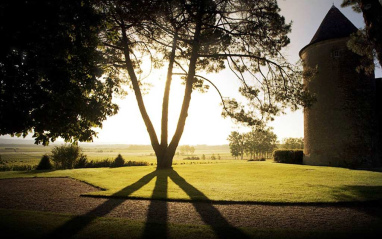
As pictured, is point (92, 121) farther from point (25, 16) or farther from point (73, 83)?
point (25, 16)

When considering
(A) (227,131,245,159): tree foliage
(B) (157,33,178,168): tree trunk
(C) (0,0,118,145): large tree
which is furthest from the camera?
(A) (227,131,245,159): tree foliage

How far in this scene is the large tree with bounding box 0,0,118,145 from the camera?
433cm

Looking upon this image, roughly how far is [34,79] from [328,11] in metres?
27.0

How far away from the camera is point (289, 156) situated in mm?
24203

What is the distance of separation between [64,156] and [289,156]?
943 inches

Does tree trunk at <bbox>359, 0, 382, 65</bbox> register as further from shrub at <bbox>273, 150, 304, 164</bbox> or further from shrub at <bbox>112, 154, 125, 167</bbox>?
shrub at <bbox>112, 154, 125, 167</bbox>

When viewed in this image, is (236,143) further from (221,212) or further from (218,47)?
(221,212)

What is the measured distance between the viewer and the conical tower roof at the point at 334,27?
19.3m

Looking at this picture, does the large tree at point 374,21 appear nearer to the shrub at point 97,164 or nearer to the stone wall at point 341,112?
the stone wall at point 341,112

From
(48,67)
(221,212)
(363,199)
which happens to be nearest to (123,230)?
(221,212)

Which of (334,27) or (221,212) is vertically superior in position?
(334,27)

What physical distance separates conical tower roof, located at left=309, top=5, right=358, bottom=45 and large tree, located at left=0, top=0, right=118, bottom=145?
839 inches

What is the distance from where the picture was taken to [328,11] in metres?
21.8

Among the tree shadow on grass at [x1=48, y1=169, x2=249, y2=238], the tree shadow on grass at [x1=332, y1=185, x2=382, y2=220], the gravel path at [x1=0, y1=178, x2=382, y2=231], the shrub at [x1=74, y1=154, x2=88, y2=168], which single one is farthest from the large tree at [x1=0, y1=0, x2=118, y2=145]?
the shrub at [x1=74, y1=154, x2=88, y2=168]
